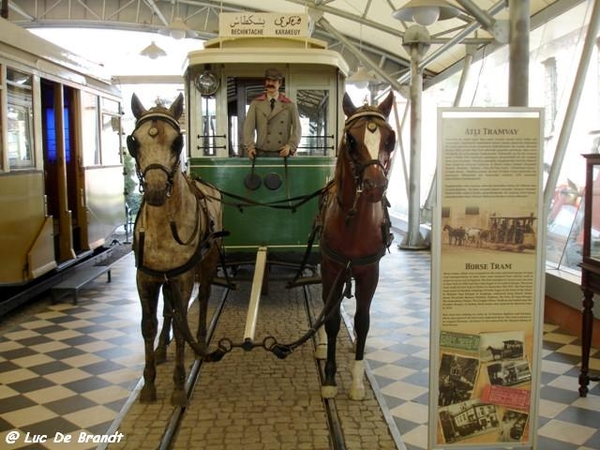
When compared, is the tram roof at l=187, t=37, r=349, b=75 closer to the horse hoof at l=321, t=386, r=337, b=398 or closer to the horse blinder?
the horse blinder

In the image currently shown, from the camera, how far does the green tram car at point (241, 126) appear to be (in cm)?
601

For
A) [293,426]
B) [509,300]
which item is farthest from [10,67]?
[509,300]

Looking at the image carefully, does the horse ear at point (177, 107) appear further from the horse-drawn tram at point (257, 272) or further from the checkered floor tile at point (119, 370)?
the checkered floor tile at point (119, 370)

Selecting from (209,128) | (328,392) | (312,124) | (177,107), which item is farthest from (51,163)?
(328,392)

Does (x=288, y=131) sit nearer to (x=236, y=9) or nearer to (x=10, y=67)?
(x=10, y=67)

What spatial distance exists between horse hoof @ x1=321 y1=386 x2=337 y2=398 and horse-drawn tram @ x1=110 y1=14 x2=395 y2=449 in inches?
0.7

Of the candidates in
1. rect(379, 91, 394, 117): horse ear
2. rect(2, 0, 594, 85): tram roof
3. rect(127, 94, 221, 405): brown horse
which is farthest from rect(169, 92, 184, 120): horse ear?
rect(2, 0, 594, 85): tram roof

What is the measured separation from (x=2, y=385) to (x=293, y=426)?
2.38 meters

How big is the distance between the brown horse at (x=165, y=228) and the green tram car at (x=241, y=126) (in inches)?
68.1

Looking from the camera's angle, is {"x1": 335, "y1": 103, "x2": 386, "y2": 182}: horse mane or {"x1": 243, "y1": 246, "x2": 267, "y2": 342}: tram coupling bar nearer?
{"x1": 335, "y1": 103, "x2": 386, "y2": 182}: horse mane

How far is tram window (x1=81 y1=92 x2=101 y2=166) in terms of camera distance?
27.9ft

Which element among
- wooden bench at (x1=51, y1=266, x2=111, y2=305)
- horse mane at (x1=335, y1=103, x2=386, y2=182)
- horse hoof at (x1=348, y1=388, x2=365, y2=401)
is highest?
horse mane at (x1=335, y1=103, x2=386, y2=182)

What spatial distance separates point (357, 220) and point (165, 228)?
4.12 ft

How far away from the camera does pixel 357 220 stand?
3.82 meters
